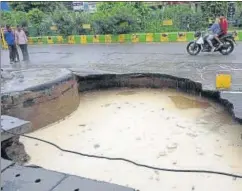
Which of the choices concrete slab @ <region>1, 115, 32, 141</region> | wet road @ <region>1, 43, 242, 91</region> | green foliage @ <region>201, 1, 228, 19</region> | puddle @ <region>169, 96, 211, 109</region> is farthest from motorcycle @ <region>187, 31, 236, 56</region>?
concrete slab @ <region>1, 115, 32, 141</region>

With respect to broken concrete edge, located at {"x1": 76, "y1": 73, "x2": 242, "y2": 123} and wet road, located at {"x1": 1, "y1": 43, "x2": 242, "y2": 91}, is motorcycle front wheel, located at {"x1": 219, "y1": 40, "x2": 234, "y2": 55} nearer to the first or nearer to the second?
wet road, located at {"x1": 1, "y1": 43, "x2": 242, "y2": 91}

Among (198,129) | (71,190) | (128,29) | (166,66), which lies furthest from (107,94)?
(128,29)

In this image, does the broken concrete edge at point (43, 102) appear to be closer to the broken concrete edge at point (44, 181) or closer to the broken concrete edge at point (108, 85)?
the broken concrete edge at point (108, 85)

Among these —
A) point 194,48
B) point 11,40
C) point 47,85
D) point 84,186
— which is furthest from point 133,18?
point 84,186

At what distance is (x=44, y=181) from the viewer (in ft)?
5.76

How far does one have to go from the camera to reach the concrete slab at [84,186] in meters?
1.62

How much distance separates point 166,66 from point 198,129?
4211 mm

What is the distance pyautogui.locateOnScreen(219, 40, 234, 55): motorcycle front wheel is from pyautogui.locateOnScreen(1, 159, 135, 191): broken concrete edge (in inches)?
404

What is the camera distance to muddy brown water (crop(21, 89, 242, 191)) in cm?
435

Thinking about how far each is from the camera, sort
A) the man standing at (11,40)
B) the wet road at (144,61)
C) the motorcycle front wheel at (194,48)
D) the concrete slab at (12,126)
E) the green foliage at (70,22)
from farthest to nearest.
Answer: the green foliage at (70,22) < the man standing at (11,40) < the motorcycle front wheel at (194,48) < the wet road at (144,61) < the concrete slab at (12,126)

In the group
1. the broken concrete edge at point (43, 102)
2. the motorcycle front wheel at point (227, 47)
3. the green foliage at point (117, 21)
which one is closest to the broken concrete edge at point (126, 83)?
the broken concrete edge at point (43, 102)

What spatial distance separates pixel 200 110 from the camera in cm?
665

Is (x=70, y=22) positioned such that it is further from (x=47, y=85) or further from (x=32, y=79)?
(x=47, y=85)

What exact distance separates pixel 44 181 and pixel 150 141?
3.82m
